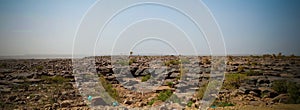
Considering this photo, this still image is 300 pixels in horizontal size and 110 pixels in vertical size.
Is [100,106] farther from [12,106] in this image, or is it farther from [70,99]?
[12,106]

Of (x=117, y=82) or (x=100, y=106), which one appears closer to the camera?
(x=100, y=106)

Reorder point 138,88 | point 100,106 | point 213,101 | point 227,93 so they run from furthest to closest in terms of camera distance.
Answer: point 138,88 < point 227,93 < point 213,101 < point 100,106

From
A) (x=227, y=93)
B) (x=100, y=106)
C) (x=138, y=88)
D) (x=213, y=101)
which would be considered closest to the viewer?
(x=100, y=106)

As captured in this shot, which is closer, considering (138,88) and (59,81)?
(138,88)

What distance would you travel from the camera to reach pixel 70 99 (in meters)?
13.7

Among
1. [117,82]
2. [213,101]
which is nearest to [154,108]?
[213,101]

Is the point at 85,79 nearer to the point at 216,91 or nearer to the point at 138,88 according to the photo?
the point at 138,88

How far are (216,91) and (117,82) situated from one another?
683cm

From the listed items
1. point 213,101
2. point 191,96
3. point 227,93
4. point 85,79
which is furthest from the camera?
point 85,79

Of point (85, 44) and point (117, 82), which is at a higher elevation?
point (85, 44)

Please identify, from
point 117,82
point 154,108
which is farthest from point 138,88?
point 154,108

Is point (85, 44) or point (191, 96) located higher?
point (85, 44)

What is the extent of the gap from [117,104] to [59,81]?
327 inches

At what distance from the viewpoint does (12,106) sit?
12203mm
